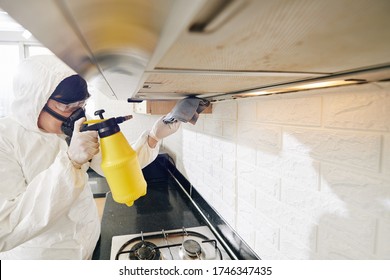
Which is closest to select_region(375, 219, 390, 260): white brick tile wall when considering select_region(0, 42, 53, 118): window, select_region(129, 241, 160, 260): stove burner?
select_region(129, 241, 160, 260): stove burner

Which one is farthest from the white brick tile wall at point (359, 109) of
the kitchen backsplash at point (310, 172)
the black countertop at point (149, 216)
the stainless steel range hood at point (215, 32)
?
the black countertop at point (149, 216)

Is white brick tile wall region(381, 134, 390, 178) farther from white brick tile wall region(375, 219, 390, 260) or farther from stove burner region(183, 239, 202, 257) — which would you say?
stove burner region(183, 239, 202, 257)

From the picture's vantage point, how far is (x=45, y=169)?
2.98 feet

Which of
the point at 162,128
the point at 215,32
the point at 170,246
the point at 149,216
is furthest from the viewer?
the point at 149,216

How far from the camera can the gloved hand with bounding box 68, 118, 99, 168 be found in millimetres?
742

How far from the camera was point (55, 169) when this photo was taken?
2.48 feet

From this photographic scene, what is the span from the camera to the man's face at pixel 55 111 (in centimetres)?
90

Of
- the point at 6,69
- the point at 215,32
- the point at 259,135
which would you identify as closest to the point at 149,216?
the point at 259,135

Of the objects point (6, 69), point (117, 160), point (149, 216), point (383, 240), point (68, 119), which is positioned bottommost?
point (149, 216)

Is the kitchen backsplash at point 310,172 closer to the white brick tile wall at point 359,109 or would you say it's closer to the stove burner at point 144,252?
the white brick tile wall at point 359,109

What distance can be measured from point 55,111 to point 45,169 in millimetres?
228

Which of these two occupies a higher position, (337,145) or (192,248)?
(337,145)

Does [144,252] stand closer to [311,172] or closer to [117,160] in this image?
[117,160]

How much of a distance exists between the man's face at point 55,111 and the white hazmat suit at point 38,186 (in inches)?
1.1
